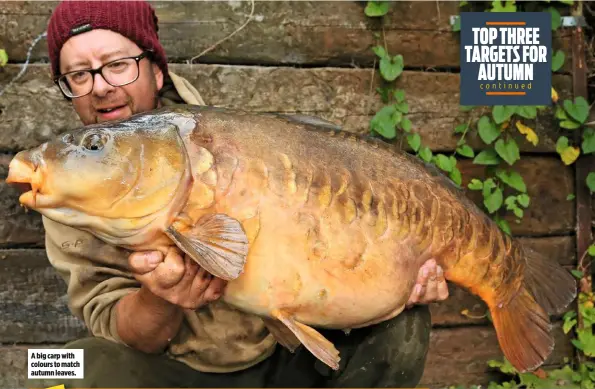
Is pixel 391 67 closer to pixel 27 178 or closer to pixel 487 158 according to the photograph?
pixel 487 158

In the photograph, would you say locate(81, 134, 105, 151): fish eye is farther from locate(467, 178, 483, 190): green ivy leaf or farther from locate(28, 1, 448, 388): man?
locate(467, 178, 483, 190): green ivy leaf

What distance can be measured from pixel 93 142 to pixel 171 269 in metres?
0.29

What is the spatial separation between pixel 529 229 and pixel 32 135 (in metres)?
1.92

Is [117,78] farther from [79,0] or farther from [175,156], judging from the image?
[175,156]

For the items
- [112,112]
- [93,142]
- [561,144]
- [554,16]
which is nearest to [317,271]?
[93,142]

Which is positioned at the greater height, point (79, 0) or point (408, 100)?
point (79, 0)

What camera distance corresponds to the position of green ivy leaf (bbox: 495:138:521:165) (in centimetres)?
238

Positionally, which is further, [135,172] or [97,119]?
[97,119]

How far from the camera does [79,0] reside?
1.86 metres

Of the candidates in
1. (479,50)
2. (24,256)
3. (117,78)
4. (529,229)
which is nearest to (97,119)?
(117,78)

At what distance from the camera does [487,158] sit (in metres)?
2.41

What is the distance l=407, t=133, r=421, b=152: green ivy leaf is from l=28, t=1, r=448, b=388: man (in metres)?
0.82

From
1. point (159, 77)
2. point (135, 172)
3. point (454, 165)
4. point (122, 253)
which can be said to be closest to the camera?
point (135, 172)

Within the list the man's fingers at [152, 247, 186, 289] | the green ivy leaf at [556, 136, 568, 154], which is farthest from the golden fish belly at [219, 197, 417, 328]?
the green ivy leaf at [556, 136, 568, 154]
